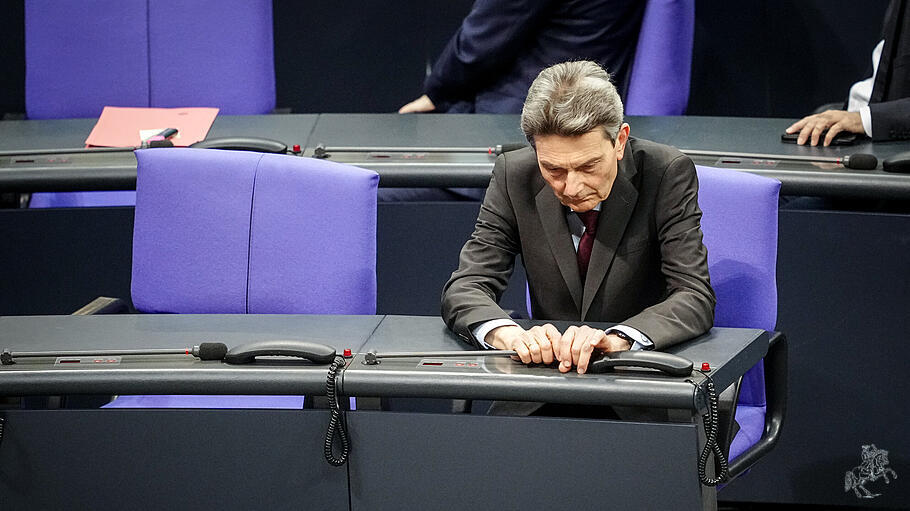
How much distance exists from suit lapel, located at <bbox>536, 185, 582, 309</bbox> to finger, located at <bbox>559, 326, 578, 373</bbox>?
1.32 ft

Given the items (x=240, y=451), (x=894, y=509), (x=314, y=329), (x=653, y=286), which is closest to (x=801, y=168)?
(x=653, y=286)

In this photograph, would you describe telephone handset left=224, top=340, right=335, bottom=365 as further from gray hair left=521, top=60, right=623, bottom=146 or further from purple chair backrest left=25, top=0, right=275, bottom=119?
purple chair backrest left=25, top=0, right=275, bottom=119

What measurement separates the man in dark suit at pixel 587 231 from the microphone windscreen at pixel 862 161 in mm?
717

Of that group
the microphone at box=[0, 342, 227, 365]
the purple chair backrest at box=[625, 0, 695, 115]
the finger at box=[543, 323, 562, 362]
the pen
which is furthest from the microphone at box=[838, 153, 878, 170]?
the pen

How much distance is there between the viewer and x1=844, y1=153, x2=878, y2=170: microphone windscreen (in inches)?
111

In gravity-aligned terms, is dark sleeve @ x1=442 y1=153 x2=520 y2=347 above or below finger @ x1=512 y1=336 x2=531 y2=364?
above

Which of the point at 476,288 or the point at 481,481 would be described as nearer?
the point at 481,481

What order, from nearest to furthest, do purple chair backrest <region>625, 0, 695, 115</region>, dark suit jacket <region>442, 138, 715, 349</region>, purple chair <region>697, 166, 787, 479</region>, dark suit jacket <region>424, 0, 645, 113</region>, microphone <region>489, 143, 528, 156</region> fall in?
1. dark suit jacket <region>442, 138, 715, 349</region>
2. purple chair <region>697, 166, 787, 479</region>
3. microphone <region>489, 143, 528, 156</region>
4. purple chair backrest <region>625, 0, 695, 115</region>
5. dark suit jacket <region>424, 0, 645, 113</region>

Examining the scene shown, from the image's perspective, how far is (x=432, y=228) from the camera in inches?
122

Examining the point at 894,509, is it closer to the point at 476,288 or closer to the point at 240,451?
the point at 476,288

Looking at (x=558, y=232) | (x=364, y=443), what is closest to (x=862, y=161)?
(x=558, y=232)

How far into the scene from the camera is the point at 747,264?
2383mm

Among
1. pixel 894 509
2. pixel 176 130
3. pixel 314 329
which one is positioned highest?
pixel 176 130

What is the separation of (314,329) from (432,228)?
979mm
